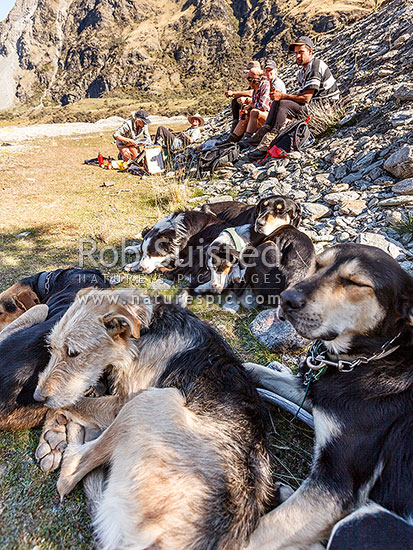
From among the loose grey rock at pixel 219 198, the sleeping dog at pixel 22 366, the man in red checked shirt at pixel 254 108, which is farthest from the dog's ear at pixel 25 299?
the man in red checked shirt at pixel 254 108

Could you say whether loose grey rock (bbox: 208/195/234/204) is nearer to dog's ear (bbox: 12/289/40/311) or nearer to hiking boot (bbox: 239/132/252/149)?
hiking boot (bbox: 239/132/252/149)

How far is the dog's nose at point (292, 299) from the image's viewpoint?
2.33 m

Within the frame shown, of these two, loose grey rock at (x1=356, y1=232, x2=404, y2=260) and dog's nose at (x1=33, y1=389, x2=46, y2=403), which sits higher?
loose grey rock at (x1=356, y1=232, x2=404, y2=260)

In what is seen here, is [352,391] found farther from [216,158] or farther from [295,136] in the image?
[216,158]

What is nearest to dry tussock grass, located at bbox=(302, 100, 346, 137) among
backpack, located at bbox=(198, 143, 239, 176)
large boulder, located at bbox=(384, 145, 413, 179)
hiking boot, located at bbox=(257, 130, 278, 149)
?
hiking boot, located at bbox=(257, 130, 278, 149)

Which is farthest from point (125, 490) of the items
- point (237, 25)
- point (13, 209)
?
point (237, 25)

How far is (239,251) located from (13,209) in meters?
7.20

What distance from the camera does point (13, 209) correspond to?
930 centimetres

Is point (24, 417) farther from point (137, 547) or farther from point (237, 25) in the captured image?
point (237, 25)

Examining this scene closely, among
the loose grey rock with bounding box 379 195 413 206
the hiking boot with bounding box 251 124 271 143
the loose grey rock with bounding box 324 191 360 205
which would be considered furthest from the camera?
the hiking boot with bounding box 251 124 271 143

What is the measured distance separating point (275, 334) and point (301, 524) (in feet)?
6.88

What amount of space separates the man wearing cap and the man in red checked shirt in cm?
418

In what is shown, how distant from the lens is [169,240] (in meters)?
6.28

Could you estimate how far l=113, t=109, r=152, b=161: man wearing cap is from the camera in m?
14.5
